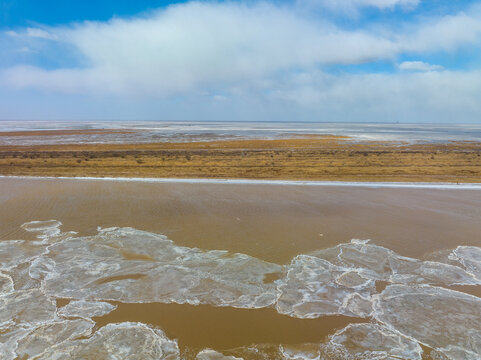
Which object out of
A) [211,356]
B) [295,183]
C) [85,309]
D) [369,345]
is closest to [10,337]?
[85,309]

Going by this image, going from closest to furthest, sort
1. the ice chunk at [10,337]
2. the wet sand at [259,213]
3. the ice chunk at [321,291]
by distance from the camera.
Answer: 1. the ice chunk at [10,337]
2. the ice chunk at [321,291]
3. the wet sand at [259,213]

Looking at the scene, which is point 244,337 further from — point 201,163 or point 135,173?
point 201,163

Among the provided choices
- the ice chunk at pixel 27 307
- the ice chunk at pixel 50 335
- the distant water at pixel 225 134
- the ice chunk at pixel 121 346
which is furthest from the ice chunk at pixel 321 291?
the distant water at pixel 225 134

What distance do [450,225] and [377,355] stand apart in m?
6.72

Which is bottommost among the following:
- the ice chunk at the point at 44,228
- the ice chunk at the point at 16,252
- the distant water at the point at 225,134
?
the ice chunk at the point at 16,252

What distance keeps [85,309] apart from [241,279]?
265 centimetres

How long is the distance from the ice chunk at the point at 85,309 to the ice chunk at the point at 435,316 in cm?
426

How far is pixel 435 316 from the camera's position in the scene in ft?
16.5

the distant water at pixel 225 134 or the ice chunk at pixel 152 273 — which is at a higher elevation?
the distant water at pixel 225 134

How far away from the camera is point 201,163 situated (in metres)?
21.1

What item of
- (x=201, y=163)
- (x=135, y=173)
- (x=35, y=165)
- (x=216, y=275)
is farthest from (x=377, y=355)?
(x=35, y=165)

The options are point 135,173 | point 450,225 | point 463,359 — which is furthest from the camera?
point 135,173

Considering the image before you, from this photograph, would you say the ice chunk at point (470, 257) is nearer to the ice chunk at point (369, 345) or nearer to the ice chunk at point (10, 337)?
the ice chunk at point (369, 345)

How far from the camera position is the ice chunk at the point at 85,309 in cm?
496
